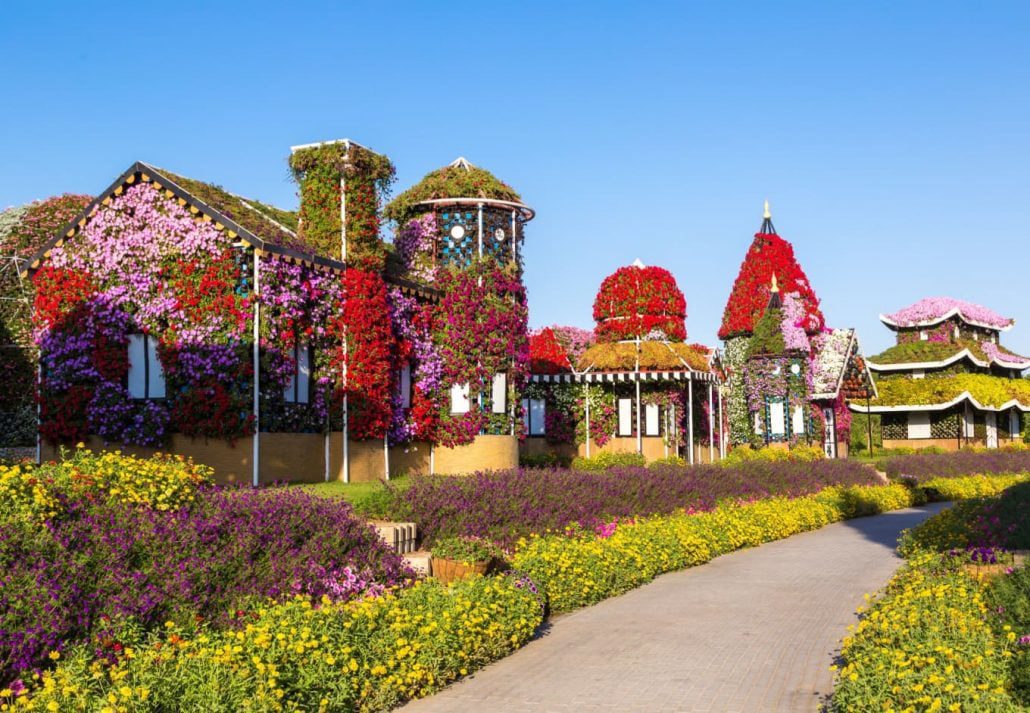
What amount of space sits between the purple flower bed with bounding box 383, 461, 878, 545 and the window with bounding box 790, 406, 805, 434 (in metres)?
20.0

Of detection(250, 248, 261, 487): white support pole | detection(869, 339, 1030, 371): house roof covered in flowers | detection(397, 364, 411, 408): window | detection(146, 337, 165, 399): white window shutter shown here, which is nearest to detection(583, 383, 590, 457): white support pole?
detection(397, 364, 411, 408): window

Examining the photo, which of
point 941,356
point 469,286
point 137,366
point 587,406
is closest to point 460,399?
point 469,286

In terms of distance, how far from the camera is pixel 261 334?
19.8 meters

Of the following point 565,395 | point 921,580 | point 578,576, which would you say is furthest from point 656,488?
point 565,395

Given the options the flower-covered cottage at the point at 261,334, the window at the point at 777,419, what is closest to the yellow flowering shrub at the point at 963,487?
the window at the point at 777,419

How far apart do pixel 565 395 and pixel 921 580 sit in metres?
27.0

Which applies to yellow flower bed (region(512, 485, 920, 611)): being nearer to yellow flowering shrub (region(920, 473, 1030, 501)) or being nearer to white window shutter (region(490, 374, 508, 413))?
white window shutter (region(490, 374, 508, 413))

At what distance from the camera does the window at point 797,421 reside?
1690 inches

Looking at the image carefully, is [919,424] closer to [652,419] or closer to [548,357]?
[652,419]

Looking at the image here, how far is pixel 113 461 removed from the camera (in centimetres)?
1004

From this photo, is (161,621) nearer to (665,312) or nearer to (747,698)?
(747,698)

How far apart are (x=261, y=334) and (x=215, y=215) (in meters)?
2.54

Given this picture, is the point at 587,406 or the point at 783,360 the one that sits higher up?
the point at 783,360

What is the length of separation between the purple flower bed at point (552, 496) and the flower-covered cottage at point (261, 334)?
6002 mm
